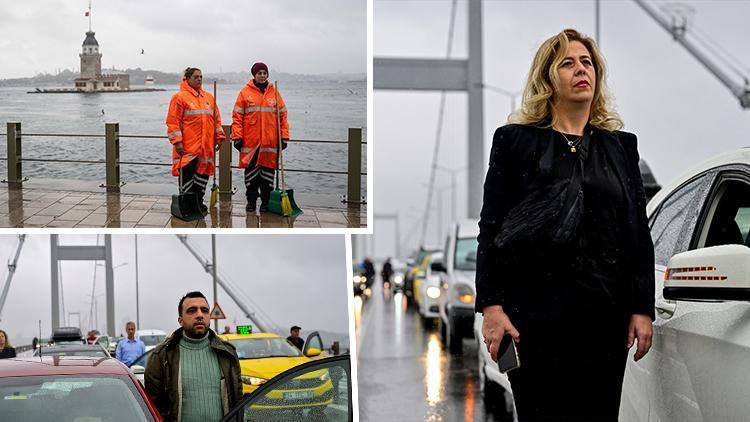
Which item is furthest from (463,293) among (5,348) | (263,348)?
(5,348)

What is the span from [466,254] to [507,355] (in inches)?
424

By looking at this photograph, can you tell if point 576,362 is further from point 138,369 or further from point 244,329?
point 138,369

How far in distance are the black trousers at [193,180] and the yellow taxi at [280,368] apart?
66 centimetres

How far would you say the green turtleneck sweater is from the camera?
455 centimetres

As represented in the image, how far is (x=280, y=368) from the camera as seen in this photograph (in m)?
4.55

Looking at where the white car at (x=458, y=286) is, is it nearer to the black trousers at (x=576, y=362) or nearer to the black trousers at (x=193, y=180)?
the black trousers at (x=193, y=180)

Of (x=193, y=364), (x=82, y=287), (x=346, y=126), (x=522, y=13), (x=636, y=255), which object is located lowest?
(x=193, y=364)

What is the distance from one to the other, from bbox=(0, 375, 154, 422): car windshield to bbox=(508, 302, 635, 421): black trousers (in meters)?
1.76

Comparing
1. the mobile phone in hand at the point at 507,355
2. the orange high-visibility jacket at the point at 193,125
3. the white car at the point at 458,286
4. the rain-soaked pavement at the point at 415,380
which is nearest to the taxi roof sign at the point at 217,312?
the orange high-visibility jacket at the point at 193,125

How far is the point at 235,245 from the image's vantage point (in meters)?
4.38

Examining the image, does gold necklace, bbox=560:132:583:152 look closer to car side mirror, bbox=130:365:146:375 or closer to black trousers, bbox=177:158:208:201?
black trousers, bbox=177:158:208:201

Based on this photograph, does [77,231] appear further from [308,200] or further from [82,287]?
[308,200]

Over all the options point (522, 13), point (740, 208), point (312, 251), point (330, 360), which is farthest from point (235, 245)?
point (522, 13)

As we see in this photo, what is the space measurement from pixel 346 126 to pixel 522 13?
7.17m
